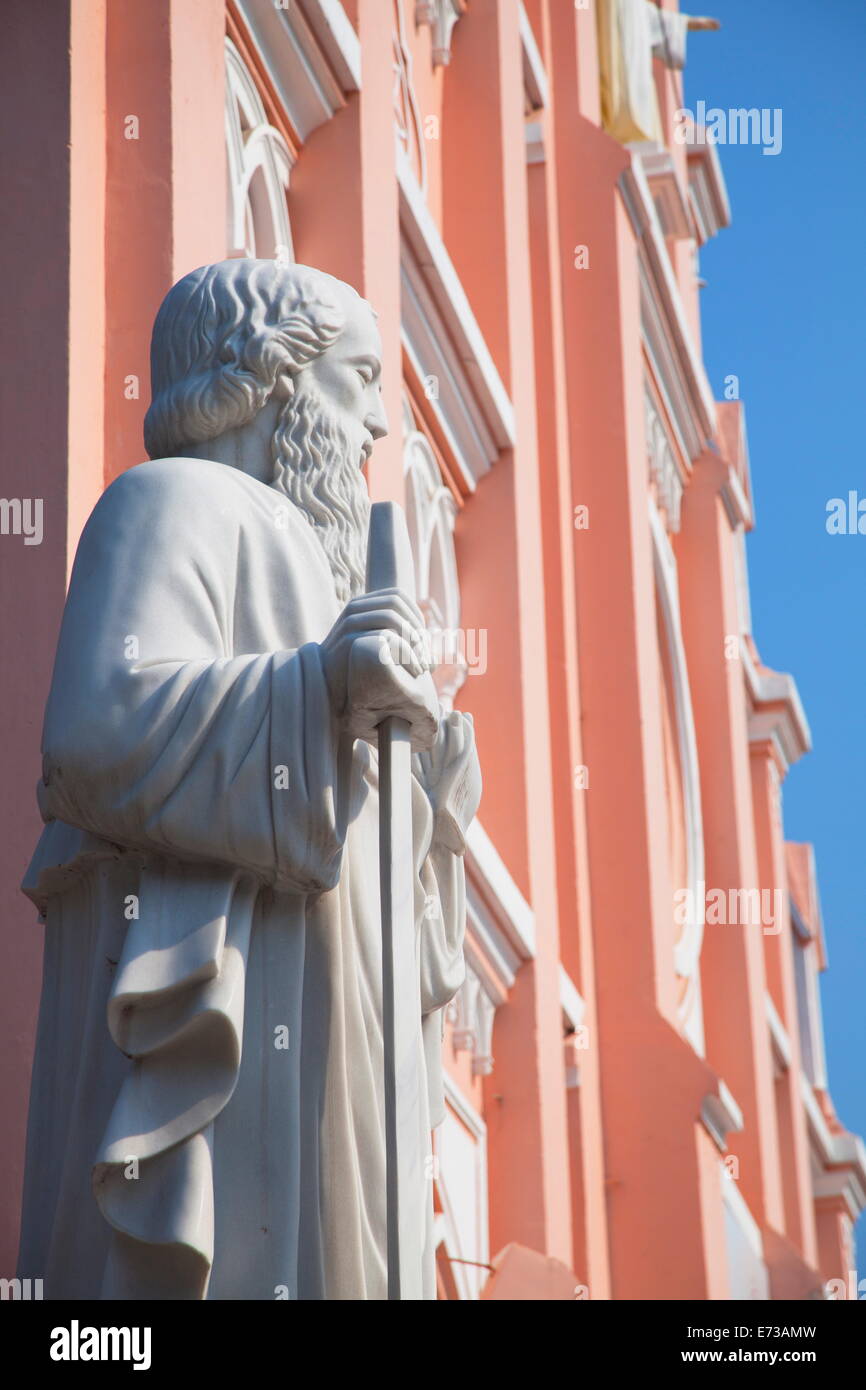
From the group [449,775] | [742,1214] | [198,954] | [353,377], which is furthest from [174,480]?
[742,1214]

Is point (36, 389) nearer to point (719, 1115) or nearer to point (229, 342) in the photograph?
point (229, 342)

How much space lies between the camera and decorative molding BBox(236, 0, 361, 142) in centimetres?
845

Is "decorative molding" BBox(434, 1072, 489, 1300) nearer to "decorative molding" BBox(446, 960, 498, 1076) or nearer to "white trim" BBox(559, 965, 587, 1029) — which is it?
"decorative molding" BBox(446, 960, 498, 1076)

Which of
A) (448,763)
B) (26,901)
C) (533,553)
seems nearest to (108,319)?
(26,901)

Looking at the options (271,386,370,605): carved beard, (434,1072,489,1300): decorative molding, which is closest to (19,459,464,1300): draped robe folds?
(271,386,370,605): carved beard

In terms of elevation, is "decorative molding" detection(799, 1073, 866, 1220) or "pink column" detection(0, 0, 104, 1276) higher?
"decorative molding" detection(799, 1073, 866, 1220)

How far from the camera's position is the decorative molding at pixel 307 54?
8453 millimetres

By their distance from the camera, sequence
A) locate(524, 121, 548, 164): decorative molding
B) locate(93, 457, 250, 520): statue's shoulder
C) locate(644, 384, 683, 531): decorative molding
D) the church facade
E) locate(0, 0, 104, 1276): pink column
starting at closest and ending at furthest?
locate(93, 457, 250, 520): statue's shoulder → locate(0, 0, 104, 1276): pink column → the church facade → locate(524, 121, 548, 164): decorative molding → locate(644, 384, 683, 531): decorative molding

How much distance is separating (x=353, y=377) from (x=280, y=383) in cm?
18

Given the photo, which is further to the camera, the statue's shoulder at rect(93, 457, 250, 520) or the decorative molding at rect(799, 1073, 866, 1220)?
the decorative molding at rect(799, 1073, 866, 1220)

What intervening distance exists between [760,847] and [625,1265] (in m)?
10.4

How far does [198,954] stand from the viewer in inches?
159

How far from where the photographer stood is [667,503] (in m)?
19.5

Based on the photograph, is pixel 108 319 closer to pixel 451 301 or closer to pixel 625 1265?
pixel 451 301
